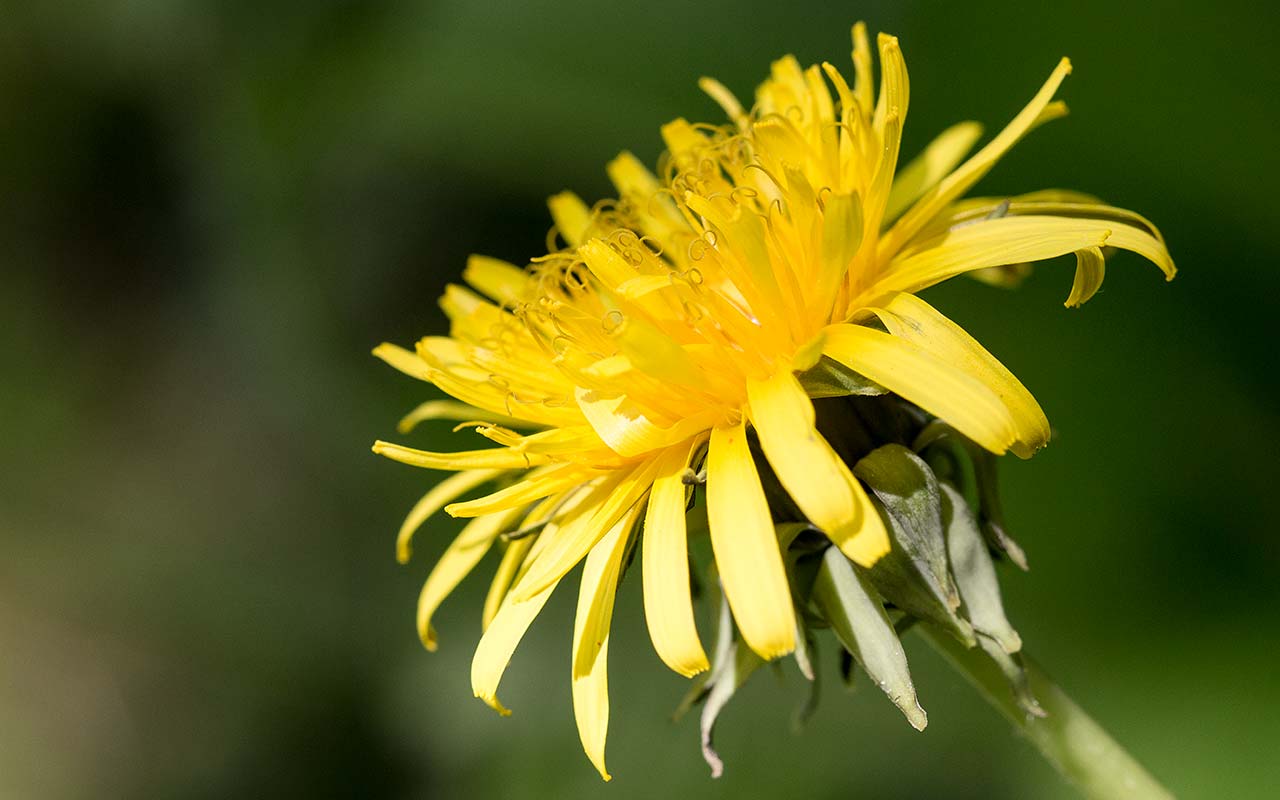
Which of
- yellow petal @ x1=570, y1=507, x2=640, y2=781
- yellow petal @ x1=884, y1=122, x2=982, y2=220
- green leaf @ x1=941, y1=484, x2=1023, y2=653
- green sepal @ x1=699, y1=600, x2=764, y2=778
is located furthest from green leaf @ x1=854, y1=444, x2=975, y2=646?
yellow petal @ x1=884, y1=122, x2=982, y2=220

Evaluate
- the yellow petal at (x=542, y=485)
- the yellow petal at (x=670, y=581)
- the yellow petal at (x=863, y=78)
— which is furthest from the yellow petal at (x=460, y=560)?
the yellow petal at (x=863, y=78)

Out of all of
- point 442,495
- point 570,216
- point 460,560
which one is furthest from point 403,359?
point 570,216

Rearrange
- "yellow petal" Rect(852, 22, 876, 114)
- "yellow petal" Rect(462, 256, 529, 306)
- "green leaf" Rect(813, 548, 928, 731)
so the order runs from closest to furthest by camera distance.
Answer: "green leaf" Rect(813, 548, 928, 731) < "yellow petal" Rect(852, 22, 876, 114) < "yellow petal" Rect(462, 256, 529, 306)

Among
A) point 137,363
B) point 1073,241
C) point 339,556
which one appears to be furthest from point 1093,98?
point 137,363

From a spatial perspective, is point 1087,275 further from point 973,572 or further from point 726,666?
point 726,666

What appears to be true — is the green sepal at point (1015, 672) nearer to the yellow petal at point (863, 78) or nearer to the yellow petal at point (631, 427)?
the yellow petal at point (631, 427)

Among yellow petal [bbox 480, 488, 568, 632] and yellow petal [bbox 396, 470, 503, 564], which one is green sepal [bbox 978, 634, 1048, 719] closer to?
yellow petal [bbox 480, 488, 568, 632]
